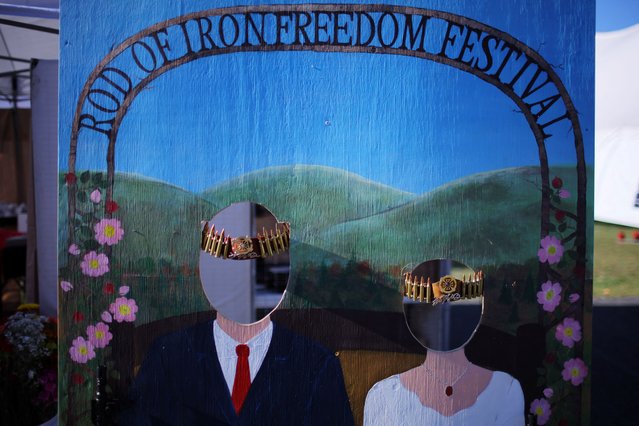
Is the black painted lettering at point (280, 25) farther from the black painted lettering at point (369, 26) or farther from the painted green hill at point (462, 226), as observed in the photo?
the painted green hill at point (462, 226)

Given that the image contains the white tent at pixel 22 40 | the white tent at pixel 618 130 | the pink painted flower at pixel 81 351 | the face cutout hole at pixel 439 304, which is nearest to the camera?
the face cutout hole at pixel 439 304

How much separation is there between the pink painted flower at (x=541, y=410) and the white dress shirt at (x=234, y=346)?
1.17 meters

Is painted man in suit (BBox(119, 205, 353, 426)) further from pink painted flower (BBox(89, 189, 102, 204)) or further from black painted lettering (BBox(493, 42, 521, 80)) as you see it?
black painted lettering (BBox(493, 42, 521, 80))

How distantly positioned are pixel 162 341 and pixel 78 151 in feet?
2.86

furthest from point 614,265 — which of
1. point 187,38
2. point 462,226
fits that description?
point 187,38

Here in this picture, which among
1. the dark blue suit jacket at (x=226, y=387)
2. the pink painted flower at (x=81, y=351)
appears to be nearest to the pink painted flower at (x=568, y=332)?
the dark blue suit jacket at (x=226, y=387)

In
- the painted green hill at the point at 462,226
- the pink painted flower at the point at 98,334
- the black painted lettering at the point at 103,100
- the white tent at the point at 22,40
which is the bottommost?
the pink painted flower at the point at 98,334

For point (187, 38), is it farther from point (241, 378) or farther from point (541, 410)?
point (541, 410)

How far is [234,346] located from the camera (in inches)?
94.3

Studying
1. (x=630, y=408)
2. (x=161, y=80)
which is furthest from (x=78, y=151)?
(x=630, y=408)

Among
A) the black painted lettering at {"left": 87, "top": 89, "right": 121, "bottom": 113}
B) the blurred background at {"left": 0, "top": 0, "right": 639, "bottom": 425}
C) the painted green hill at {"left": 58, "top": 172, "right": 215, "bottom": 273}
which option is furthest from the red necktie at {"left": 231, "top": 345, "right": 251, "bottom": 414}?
the blurred background at {"left": 0, "top": 0, "right": 639, "bottom": 425}

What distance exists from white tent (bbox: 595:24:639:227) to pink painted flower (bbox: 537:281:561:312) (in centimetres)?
571

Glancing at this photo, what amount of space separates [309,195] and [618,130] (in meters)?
6.67

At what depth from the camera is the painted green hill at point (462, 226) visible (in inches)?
93.0
